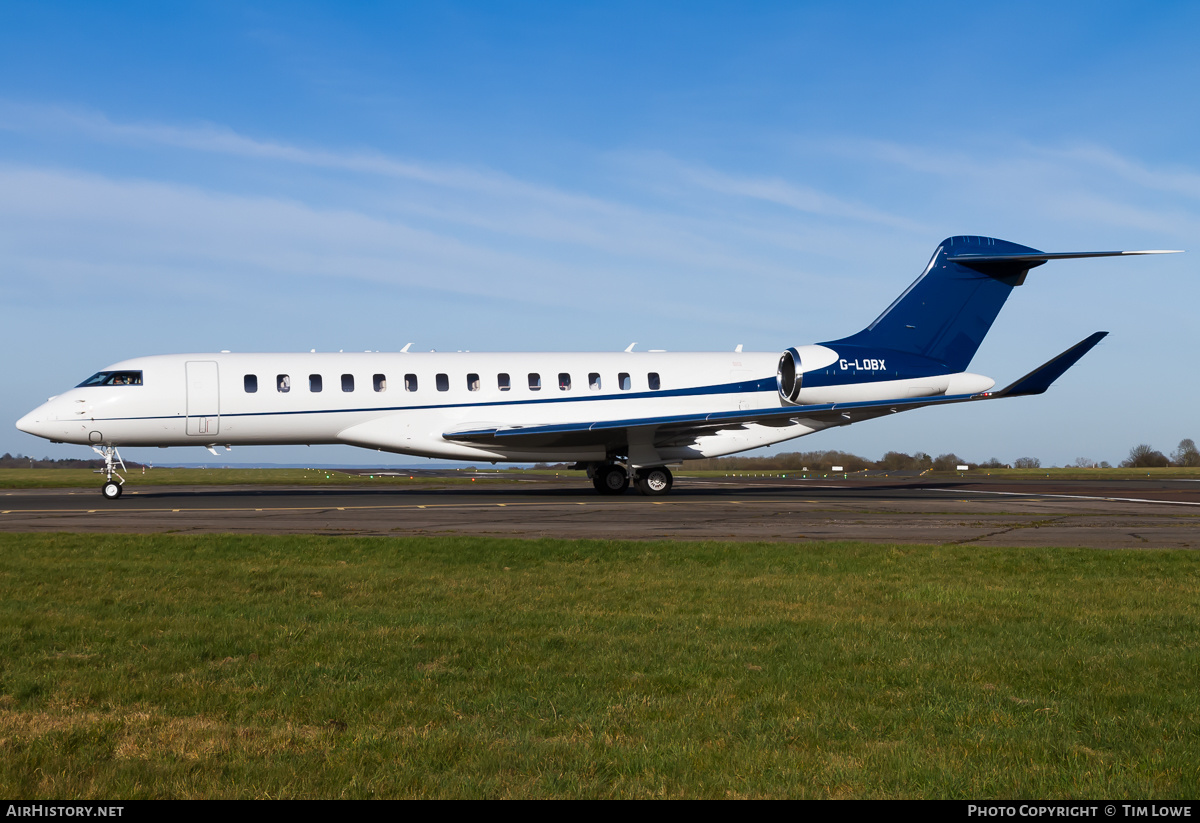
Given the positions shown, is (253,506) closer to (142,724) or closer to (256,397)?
(256,397)

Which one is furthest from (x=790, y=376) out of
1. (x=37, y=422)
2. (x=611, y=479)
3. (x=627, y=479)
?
(x=37, y=422)

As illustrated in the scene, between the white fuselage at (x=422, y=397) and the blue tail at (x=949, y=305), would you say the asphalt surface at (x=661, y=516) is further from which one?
the blue tail at (x=949, y=305)

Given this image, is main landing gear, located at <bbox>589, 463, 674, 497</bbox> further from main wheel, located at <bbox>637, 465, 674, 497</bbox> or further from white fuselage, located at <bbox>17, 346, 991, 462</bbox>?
white fuselage, located at <bbox>17, 346, 991, 462</bbox>

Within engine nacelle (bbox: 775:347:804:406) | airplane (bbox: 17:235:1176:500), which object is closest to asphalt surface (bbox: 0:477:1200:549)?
airplane (bbox: 17:235:1176:500)

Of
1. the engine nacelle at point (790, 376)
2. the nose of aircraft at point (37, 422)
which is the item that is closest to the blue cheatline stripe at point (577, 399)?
the engine nacelle at point (790, 376)

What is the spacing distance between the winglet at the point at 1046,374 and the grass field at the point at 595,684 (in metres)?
14.2

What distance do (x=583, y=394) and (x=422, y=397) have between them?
14.7 feet

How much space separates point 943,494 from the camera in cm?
2825

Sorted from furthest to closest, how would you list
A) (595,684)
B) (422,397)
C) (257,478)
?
(257,478) < (422,397) < (595,684)

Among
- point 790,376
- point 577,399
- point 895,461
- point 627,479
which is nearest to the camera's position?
point 577,399

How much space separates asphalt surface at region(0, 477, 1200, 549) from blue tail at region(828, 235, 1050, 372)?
14.8 ft

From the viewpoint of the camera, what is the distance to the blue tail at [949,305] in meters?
28.1

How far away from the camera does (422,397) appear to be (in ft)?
84.7

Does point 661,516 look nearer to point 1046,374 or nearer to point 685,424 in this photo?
point 685,424
